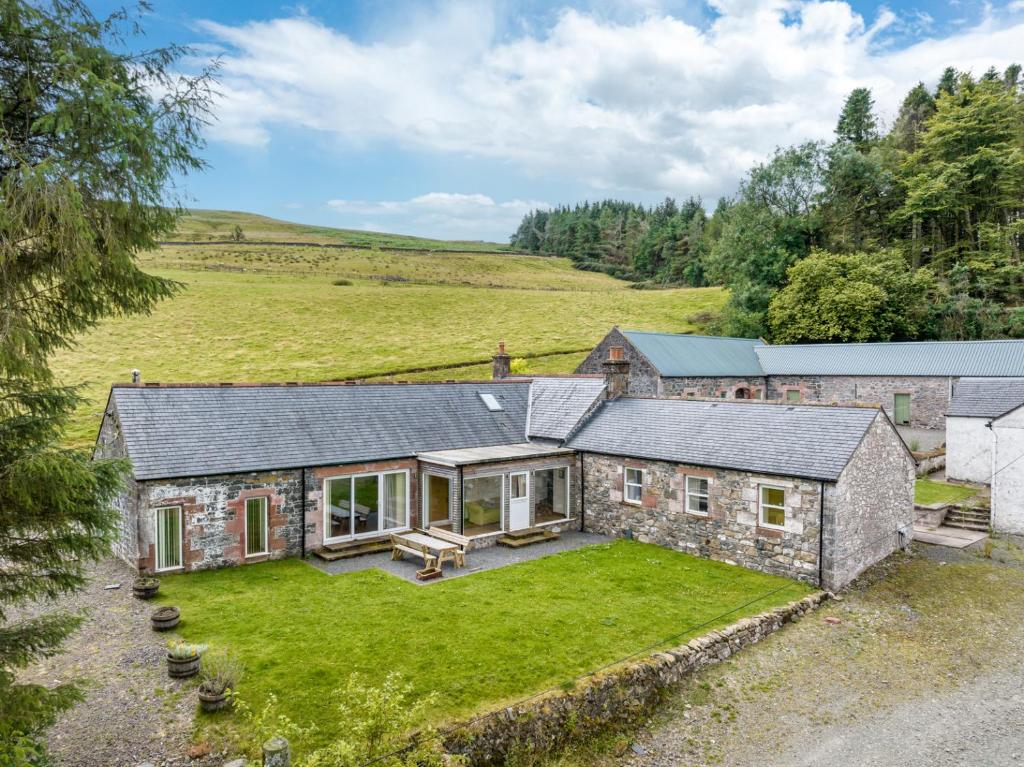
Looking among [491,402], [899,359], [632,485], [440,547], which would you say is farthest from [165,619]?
[899,359]

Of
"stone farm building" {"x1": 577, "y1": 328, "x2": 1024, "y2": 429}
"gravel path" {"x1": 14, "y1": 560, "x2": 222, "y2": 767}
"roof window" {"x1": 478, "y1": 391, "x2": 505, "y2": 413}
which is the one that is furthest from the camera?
"stone farm building" {"x1": 577, "y1": 328, "x2": 1024, "y2": 429}

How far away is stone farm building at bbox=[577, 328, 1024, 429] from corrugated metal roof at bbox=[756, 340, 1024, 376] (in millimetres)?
41

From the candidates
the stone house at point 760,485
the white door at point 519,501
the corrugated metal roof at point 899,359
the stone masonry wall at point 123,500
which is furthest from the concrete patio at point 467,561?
the corrugated metal roof at point 899,359

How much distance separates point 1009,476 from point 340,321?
50.7 m

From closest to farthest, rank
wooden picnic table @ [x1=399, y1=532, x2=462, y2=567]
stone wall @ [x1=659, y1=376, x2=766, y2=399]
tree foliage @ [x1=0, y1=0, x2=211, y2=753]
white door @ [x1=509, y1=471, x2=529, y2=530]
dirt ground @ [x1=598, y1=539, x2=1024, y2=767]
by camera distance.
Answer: tree foliage @ [x1=0, y1=0, x2=211, y2=753] → dirt ground @ [x1=598, y1=539, x2=1024, y2=767] → wooden picnic table @ [x1=399, y1=532, x2=462, y2=567] → white door @ [x1=509, y1=471, x2=529, y2=530] → stone wall @ [x1=659, y1=376, x2=766, y2=399]

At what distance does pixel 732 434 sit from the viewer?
1720cm

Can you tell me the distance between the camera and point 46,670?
10094mm

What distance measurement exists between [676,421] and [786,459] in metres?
4.13

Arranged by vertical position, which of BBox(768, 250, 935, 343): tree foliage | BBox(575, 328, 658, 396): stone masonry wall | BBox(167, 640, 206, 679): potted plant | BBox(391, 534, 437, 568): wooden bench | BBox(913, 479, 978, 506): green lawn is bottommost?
BBox(913, 479, 978, 506): green lawn

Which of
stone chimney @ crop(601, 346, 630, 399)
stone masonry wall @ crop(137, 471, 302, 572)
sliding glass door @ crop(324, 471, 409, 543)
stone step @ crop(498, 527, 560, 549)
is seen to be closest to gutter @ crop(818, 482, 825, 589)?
stone step @ crop(498, 527, 560, 549)

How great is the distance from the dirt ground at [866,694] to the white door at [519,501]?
8005mm

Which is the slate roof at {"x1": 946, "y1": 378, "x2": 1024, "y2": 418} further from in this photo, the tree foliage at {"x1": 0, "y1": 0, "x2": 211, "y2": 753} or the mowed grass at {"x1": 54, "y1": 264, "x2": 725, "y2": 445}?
the tree foliage at {"x1": 0, "y1": 0, "x2": 211, "y2": 753}

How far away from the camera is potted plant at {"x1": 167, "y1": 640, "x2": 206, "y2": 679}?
979 cm

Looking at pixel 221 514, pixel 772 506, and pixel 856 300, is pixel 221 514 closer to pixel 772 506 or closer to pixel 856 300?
pixel 772 506
